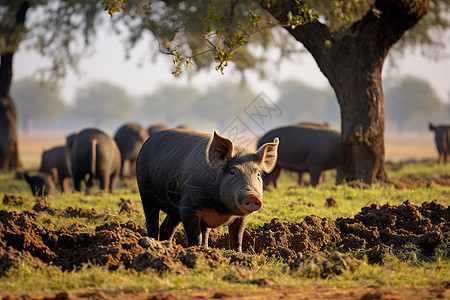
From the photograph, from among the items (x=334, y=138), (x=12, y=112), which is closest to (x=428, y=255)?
(x=334, y=138)

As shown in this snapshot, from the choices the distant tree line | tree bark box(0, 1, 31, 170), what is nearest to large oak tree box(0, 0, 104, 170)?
tree bark box(0, 1, 31, 170)

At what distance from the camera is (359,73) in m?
12.7

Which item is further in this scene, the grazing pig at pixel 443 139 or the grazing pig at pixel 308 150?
the grazing pig at pixel 443 139

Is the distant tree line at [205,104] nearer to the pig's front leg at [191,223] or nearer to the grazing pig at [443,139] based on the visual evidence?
the grazing pig at [443,139]

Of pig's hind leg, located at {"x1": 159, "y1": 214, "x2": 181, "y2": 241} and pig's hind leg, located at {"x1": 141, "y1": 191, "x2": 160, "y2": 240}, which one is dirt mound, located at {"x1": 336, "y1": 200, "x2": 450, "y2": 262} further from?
pig's hind leg, located at {"x1": 141, "y1": 191, "x2": 160, "y2": 240}

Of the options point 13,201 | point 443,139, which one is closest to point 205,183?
point 13,201

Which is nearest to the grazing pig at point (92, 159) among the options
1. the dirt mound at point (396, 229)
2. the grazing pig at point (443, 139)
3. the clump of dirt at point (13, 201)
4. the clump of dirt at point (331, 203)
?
the clump of dirt at point (13, 201)

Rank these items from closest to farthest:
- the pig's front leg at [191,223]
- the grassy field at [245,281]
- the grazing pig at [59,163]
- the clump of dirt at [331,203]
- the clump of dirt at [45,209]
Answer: the grassy field at [245,281] → the pig's front leg at [191,223] → the clump of dirt at [45,209] → the clump of dirt at [331,203] → the grazing pig at [59,163]

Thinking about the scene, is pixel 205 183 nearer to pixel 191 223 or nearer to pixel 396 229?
pixel 191 223

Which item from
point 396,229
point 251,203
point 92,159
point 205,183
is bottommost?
point 396,229

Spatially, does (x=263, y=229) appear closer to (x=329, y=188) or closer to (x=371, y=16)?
A: (x=329, y=188)

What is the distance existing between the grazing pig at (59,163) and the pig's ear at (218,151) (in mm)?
12438

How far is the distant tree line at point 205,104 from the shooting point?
→ 10838cm

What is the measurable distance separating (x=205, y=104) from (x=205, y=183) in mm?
127383
